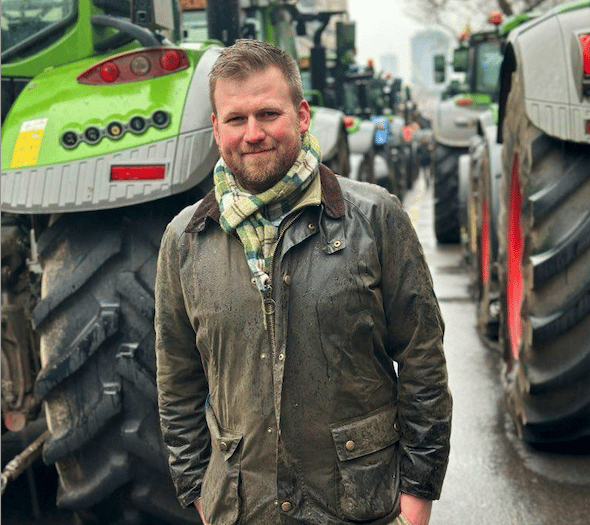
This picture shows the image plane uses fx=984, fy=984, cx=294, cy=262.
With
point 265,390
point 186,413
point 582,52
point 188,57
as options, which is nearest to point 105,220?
point 188,57

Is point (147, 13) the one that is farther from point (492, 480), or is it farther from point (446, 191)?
point (446, 191)

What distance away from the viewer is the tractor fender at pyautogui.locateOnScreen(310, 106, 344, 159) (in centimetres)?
593

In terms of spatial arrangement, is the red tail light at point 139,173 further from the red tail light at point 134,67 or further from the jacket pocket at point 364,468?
the jacket pocket at point 364,468

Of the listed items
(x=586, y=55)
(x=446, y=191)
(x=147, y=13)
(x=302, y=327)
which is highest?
(x=147, y=13)

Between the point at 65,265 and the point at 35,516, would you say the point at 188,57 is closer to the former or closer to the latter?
the point at 65,265

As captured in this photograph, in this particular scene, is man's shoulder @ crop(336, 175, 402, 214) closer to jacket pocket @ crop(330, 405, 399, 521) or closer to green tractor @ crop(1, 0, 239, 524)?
jacket pocket @ crop(330, 405, 399, 521)

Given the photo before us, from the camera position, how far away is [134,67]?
3354 millimetres

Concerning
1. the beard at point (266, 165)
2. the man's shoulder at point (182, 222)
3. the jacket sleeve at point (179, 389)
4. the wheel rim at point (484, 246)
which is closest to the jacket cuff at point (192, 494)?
the jacket sleeve at point (179, 389)

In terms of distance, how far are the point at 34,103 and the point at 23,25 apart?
0.86 meters

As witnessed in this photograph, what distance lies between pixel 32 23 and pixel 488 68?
26.3 ft

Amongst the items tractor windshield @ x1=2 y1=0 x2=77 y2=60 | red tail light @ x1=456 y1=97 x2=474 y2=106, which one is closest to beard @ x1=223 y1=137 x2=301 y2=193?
tractor windshield @ x1=2 y1=0 x2=77 y2=60

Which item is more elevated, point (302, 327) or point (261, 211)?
point (261, 211)

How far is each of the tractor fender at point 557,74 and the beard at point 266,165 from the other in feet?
5.63

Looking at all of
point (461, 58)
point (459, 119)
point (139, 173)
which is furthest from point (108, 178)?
point (461, 58)
